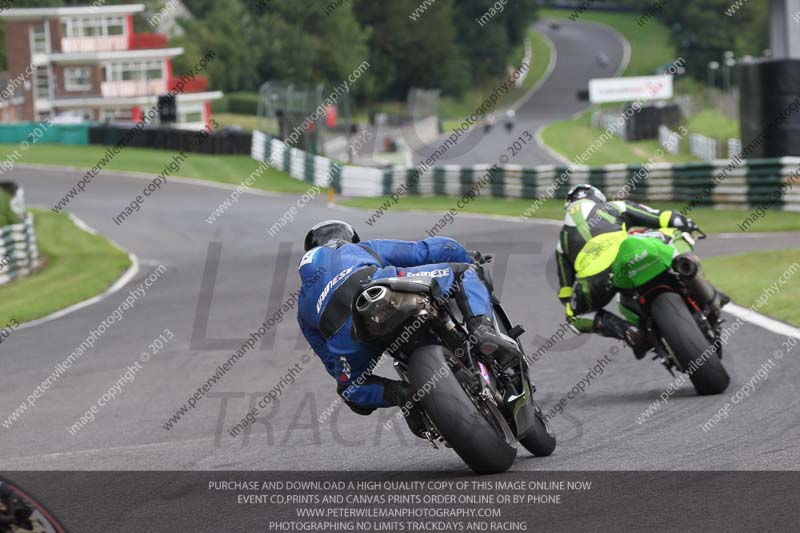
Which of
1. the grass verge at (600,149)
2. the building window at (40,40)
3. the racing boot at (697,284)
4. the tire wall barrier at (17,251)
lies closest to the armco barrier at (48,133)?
the building window at (40,40)

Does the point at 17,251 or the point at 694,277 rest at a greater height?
the point at 694,277

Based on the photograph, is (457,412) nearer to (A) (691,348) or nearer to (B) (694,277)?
(A) (691,348)

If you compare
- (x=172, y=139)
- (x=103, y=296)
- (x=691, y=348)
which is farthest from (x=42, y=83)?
(x=691, y=348)

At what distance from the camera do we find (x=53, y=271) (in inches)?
882

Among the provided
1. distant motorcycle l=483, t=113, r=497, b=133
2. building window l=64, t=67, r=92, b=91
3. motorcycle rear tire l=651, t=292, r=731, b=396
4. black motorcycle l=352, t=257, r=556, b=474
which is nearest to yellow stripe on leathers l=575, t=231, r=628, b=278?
motorcycle rear tire l=651, t=292, r=731, b=396

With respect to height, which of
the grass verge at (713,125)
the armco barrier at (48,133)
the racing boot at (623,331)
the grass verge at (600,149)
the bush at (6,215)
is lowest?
the grass verge at (600,149)

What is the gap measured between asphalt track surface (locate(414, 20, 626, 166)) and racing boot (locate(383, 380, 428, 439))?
46.8 meters

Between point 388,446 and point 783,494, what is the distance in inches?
114

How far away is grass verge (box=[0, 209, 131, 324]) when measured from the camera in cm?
1831

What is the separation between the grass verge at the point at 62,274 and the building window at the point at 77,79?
46.0 meters

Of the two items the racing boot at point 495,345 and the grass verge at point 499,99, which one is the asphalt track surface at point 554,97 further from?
the racing boot at point 495,345

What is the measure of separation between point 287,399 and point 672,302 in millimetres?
3183

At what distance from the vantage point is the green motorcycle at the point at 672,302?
28.1 feet

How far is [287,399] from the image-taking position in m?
10.2
